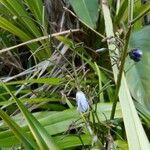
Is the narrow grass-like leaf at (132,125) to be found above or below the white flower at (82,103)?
below

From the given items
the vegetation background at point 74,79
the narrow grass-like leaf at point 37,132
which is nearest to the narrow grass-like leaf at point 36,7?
the vegetation background at point 74,79

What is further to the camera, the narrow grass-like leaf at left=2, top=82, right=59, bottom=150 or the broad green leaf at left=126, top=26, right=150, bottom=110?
the broad green leaf at left=126, top=26, right=150, bottom=110

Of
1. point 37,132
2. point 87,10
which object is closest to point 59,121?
point 37,132

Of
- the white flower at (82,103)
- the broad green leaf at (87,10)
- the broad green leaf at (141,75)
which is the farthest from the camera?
the broad green leaf at (87,10)

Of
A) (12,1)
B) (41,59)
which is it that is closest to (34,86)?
(41,59)

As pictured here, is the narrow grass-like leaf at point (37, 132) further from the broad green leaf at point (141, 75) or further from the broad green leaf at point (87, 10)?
the broad green leaf at point (87, 10)

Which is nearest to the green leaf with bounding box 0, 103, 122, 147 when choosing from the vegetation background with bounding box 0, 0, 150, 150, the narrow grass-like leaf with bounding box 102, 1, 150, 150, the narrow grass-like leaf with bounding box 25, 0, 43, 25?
the vegetation background with bounding box 0, 0, 150, 150

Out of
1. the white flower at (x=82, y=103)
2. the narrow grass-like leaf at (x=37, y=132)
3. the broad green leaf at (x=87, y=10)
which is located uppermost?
the broad green leaf at (x=87, y=10)

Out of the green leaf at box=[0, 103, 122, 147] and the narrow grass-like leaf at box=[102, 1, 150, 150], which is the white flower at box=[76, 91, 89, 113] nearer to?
the narrow grass-like leaf at box=[102, 1, 150, 150]
